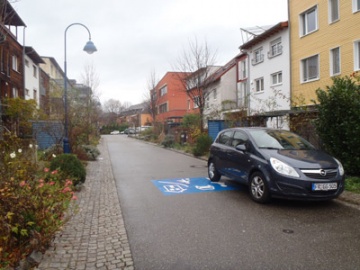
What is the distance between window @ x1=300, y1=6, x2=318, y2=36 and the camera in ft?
62.1

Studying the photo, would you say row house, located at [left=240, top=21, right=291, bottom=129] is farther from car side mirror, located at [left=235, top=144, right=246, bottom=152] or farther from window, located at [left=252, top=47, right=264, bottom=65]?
car side mirror, located at [left=235, top=144, right=246, bottom=152]

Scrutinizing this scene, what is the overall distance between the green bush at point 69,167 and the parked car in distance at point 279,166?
3.82 m

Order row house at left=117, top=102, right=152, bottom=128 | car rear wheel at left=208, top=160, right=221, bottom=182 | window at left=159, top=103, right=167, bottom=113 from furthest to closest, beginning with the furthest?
row house at left=117, top=102, right=152, bottom=128 < window at left=159, top=103, right=167, bottom=113 < car rear wheel at left=208, top=160, right=221, bottom=182

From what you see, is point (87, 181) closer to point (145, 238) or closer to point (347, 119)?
point (145, 238)

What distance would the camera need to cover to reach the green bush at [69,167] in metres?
8.16

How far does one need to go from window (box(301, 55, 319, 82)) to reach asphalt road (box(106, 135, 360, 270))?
46.2 feet

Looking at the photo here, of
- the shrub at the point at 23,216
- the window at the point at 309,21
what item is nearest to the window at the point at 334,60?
the window at the point at 309,21

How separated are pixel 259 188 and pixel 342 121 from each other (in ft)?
11.5

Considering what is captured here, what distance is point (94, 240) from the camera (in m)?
4.64

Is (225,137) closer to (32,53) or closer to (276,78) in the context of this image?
(276,78)

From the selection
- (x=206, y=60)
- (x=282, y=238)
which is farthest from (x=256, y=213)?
(x=206, y=60)

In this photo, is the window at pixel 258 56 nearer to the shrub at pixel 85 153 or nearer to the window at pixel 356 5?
the window at pixel 356 5

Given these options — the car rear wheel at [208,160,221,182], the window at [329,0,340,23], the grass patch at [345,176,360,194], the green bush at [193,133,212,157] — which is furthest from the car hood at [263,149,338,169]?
the window at [329,0,340,23]

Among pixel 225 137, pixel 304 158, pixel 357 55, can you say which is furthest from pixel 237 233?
pixel 357 55
